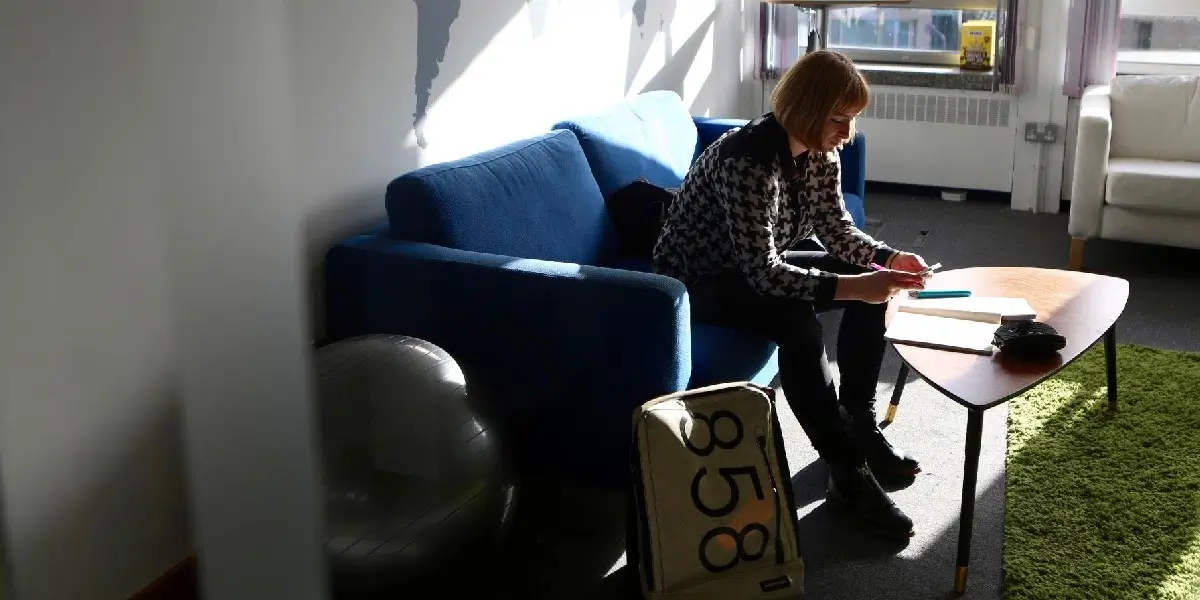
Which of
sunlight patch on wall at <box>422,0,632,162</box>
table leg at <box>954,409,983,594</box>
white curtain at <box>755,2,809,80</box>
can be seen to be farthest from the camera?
white curtain at <box>755,2,809,80</box>

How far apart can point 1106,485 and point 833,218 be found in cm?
84

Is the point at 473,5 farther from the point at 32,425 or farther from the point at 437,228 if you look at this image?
the point at 32,425

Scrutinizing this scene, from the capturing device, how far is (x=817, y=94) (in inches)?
92.2

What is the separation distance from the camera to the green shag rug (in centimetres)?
210

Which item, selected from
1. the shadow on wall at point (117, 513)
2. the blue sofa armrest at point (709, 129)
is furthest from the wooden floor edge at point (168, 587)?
the blue sofa armrest at point (709, 129)

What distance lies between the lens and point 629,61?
157 inches

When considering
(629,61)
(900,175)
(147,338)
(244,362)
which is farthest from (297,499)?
(900,175)

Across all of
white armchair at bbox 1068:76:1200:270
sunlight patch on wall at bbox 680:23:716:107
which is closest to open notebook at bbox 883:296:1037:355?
white armchair at bbox 1068:76:1200:270

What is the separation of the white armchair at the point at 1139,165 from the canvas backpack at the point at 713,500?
102 inches

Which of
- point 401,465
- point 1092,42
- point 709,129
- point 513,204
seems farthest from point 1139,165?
point 401,465

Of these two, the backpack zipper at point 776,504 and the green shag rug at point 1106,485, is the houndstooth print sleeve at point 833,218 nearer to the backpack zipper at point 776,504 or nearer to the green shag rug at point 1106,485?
the green shag rug at point 1106,485

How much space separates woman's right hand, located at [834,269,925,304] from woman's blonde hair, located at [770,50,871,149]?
307mm

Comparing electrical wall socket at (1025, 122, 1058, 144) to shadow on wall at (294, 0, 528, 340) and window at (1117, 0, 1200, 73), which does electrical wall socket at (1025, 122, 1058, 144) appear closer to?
window at (1117, 0, 1200, 73)

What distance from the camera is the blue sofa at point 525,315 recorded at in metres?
2.17
